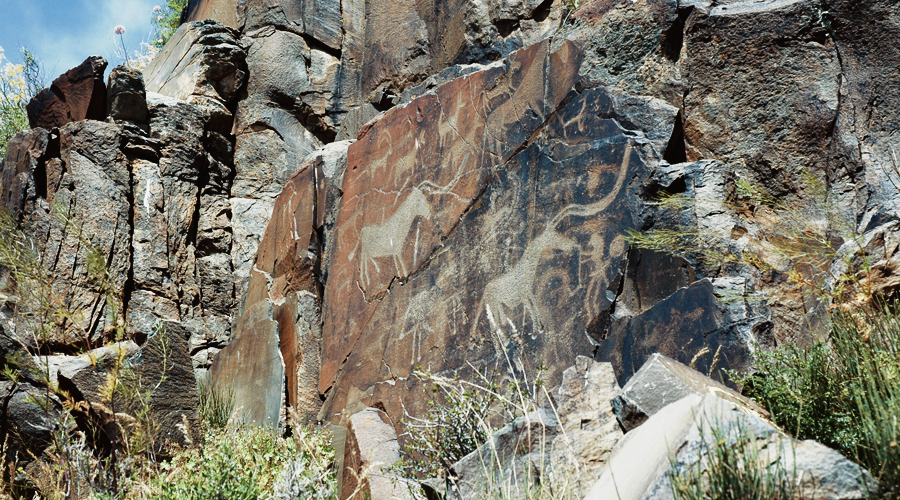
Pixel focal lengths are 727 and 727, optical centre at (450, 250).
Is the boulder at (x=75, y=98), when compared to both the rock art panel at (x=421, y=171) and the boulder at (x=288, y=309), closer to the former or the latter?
the boulder at (x=288, y=309)

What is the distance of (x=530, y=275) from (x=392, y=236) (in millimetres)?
1353

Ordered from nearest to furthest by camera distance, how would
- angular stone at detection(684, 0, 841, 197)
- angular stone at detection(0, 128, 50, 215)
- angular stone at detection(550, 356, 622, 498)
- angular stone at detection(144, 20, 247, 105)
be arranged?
angular stone at detection(550, 356, 622, 498), angular stone at detection(684, 0, 841, 197), angular stone at detection(0, 128, 50, 215), angular stone at detection(144, 20, 247, 105)

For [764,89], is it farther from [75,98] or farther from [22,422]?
[75,98]

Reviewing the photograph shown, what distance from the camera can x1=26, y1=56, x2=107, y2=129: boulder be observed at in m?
7.15

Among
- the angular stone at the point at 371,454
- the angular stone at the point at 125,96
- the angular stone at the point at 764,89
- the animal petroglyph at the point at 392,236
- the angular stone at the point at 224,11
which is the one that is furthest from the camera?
the angular stone at the point at 224,11

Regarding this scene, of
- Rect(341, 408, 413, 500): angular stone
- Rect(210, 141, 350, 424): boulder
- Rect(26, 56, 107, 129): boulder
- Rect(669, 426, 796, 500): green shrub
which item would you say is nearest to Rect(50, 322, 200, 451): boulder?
Rect(210, 141, 350, 424): boulder

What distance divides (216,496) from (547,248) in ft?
6.87

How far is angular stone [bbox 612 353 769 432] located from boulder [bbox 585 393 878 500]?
0.63 ft

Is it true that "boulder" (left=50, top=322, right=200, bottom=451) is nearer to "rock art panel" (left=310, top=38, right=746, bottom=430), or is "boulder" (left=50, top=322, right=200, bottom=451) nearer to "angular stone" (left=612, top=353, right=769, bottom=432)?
"rock art panel" (left=310, top=38, right=746, bottom=430)

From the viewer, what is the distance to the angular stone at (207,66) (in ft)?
26.3

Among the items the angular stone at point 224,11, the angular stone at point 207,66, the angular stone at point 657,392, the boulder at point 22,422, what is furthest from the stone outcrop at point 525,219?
the angular stone at point 224,11

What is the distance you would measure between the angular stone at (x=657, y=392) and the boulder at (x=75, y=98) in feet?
21.2

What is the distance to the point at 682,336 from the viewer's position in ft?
10.4

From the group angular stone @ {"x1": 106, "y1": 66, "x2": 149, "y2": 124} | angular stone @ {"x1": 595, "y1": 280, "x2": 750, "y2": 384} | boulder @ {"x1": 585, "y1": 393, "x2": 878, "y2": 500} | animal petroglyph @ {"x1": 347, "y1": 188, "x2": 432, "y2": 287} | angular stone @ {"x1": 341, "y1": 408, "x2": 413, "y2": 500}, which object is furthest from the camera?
angular stone @ {"x1": 106, "y1": 66, "x2": 149, "y2": 124}
